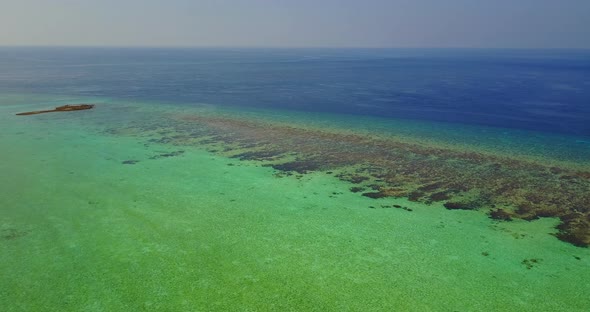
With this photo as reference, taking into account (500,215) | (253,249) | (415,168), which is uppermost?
(415,168)

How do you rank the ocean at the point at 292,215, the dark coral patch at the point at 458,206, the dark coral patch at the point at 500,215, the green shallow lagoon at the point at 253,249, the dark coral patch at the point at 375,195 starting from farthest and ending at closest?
the dark coral patch at the point at 375,195, the dark coral patch at the point at 458,206, the dark coral patch at the point at 500,215, the ocean at the point at 292,215, the green shallow lagoon at the point at 253,249

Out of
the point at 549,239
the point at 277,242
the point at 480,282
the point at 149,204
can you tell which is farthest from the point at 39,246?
the point at 549,239

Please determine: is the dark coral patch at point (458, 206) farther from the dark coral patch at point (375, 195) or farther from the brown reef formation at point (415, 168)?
the dark coral patch at point (375, 195)

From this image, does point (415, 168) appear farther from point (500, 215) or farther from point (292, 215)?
point (292, 215)

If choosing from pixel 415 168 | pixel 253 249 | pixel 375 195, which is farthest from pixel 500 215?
pixel 253 249

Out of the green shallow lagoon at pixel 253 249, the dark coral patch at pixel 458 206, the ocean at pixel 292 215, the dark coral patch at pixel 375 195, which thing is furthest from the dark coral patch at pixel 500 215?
the dark coral patch at pixel 375 195

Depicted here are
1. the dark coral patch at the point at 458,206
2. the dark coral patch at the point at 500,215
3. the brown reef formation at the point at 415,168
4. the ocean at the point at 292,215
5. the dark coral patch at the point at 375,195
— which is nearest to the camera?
the ocean at the point at 292,215
